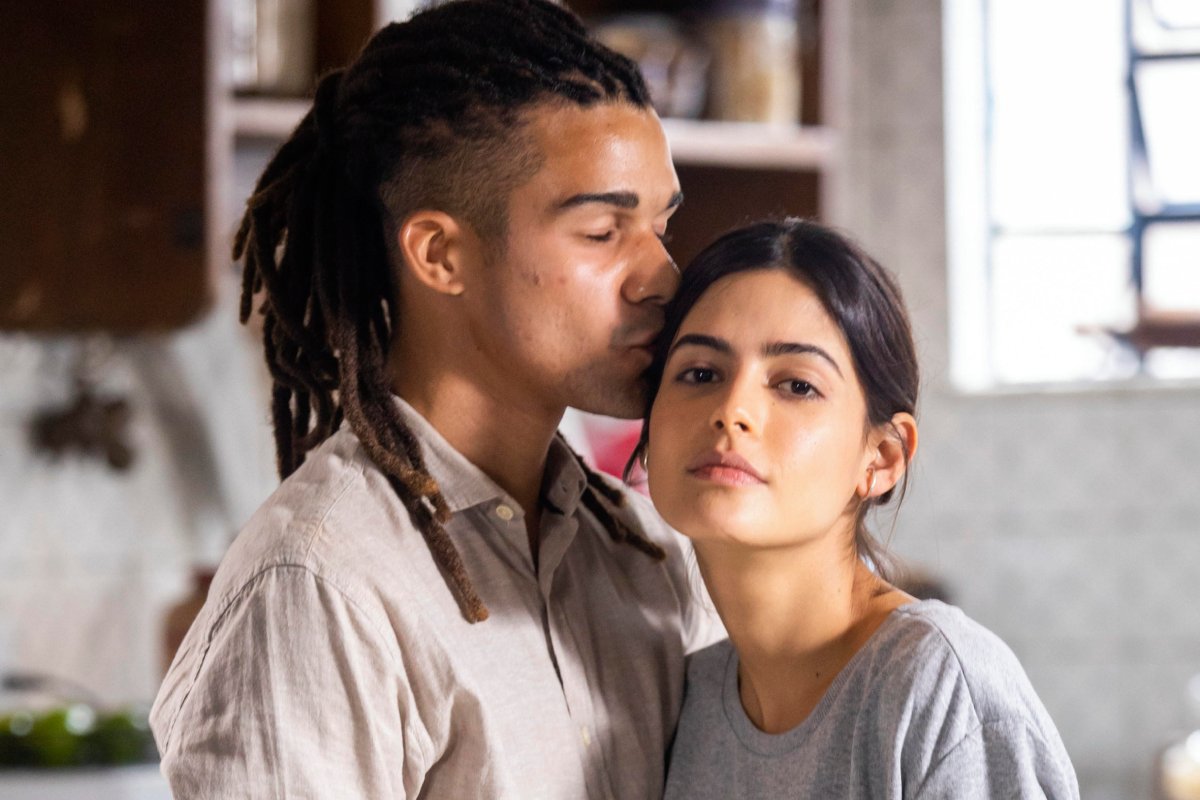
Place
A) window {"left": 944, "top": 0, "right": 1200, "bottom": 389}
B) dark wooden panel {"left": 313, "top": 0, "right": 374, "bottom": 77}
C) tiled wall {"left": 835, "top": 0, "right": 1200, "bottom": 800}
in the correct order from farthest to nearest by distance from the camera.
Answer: window {"left": 944, "top": 0, "right": 1200, "bottom": 389} < tiled wall {"left": 835, "top": 0, "right": 1200, "bottom": 800} < dark wooden panel {"left": 313, "top": 0, "right": 374, "bottom": 77}

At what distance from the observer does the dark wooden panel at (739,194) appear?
2.22 m

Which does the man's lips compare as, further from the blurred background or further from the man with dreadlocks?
the blurred background

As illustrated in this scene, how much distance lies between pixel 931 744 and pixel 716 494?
223mm

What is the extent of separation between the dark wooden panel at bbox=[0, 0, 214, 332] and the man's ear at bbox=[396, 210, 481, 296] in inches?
28.9

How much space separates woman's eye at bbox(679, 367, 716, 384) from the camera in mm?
1094

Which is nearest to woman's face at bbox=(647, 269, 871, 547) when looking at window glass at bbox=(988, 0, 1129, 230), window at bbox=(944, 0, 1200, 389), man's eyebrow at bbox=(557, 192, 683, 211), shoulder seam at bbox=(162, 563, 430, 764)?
man's eyebrow at bbox=(557, 192, 683, 211)

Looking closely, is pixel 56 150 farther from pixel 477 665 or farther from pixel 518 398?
pixel 477 665

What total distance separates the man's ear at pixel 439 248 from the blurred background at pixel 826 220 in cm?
73

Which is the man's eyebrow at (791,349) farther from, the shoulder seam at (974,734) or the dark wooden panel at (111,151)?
the dark wooden panel at (111,151)

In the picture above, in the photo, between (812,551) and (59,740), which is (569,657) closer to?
(812,551)

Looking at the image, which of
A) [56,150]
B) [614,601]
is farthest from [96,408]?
[614,601]

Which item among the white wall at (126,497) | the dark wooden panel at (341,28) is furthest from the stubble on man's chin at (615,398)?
the white wall at (126,497)

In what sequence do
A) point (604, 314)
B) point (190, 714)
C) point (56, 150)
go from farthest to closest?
point (56, 150), point (604, 314), point (190, 714)

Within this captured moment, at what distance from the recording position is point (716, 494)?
103 centimetres
